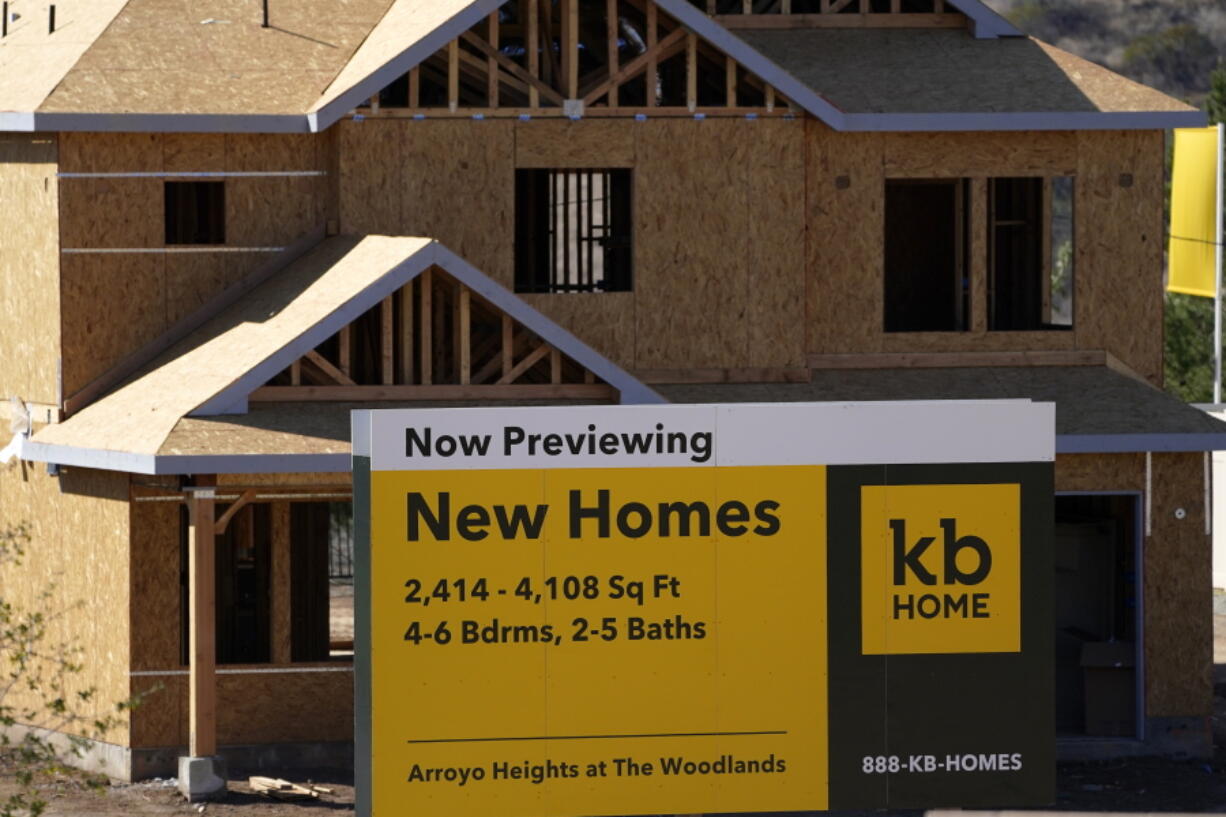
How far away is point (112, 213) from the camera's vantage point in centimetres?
2300

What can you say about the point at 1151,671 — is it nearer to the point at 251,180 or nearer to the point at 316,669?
the point at 316,669

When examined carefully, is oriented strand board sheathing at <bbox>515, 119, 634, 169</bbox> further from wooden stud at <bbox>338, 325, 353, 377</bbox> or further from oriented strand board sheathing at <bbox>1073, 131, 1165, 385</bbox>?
oriented strand board sheathing at <bbox>1073, 131, 1165, 385</bbox>

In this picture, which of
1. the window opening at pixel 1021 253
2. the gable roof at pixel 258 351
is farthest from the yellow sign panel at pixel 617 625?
the window opening at pixel 1021 253

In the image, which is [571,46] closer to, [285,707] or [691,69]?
[691,69]

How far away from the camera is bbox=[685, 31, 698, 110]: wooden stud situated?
23484mm

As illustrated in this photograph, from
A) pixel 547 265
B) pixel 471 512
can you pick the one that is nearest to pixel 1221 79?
pixel 547 265

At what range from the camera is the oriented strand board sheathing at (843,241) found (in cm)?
2412

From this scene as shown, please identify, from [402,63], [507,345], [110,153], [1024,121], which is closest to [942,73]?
[1024,121]

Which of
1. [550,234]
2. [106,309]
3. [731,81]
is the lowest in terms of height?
[106,309]

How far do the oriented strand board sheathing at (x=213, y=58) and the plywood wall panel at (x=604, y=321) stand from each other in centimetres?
320

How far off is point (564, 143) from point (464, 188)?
3.49 ft

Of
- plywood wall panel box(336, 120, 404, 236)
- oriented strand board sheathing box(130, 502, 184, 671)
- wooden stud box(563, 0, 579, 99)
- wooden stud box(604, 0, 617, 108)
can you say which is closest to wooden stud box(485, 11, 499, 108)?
wooden stud box(563, 0, 579, 99)

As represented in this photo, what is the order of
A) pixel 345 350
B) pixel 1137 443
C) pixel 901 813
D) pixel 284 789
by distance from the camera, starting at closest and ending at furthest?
pixel 901 813
pixel 345 350
pixel 284 789
pixel 1137 443

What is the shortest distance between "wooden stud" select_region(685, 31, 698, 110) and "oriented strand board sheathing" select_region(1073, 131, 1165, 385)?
13.1ft
